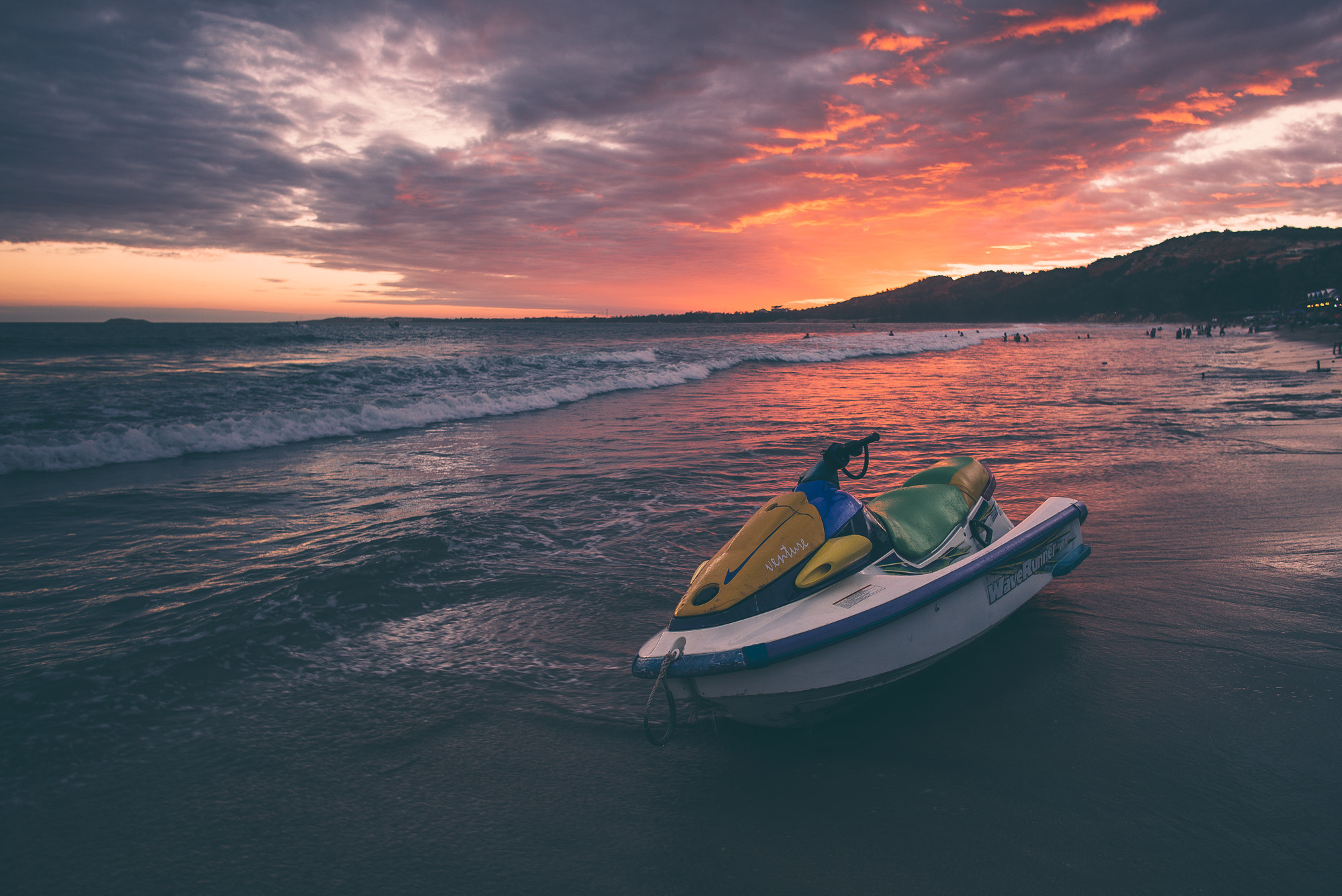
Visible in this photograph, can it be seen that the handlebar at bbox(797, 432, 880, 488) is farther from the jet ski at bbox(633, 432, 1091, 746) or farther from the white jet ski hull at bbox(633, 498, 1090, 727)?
the white jet ski hull at bbox(633, 498, 1090, 727)

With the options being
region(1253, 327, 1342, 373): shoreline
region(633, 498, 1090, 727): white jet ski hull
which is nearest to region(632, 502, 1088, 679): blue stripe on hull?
region(633, 498, 1090, 727): white jet ski hull

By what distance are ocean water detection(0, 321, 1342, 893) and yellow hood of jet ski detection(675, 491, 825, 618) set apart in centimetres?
76

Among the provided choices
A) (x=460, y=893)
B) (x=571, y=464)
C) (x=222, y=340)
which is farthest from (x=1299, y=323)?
(x=222, y=340)

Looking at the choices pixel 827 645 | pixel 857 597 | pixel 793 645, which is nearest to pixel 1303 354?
pixel 857 597

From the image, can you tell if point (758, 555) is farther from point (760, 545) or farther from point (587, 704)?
point (587, 704)

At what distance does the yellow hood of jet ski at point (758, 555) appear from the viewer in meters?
3.29

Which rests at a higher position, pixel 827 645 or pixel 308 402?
pixel 308 402

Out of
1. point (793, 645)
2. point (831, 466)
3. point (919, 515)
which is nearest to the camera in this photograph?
point (793, 645)

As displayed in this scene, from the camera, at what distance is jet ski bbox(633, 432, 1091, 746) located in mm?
2990

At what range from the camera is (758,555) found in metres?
3.39

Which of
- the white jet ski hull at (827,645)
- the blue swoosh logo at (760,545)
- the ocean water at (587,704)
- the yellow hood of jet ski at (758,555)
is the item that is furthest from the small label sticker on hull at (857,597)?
the ocean water at (587,704)

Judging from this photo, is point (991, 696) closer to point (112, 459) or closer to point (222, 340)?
point (112, 459)

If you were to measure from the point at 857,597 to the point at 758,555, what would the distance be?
1.75 ft

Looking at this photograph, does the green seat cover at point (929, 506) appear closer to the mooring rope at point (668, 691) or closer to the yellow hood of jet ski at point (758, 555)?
the yellow hood of jet ski at point (758, 555)
